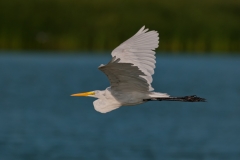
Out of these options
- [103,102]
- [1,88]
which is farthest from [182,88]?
[103,102]

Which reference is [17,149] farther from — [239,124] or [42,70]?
[42,70]

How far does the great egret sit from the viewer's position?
264 inches

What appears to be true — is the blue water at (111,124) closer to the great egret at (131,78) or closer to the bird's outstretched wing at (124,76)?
the great egret at (131,78)

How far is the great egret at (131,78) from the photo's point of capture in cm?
670

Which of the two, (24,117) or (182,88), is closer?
(24,117)

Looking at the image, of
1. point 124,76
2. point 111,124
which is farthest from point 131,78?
point 111,124

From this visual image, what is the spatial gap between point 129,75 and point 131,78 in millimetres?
83

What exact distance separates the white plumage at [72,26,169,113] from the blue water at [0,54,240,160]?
Result: 4.65 metres

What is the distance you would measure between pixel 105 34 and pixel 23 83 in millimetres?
8778

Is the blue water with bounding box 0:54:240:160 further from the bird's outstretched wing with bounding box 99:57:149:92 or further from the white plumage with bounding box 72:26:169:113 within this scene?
the bird's outstretched wing with bounding box 99:57:149:92

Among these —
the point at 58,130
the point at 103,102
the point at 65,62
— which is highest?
the point at 103,102

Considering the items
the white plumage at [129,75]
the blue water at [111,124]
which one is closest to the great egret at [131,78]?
the white plumage at [129,75]

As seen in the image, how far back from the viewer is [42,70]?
2927cm

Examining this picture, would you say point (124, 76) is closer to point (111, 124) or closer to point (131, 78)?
point (131, 78)
